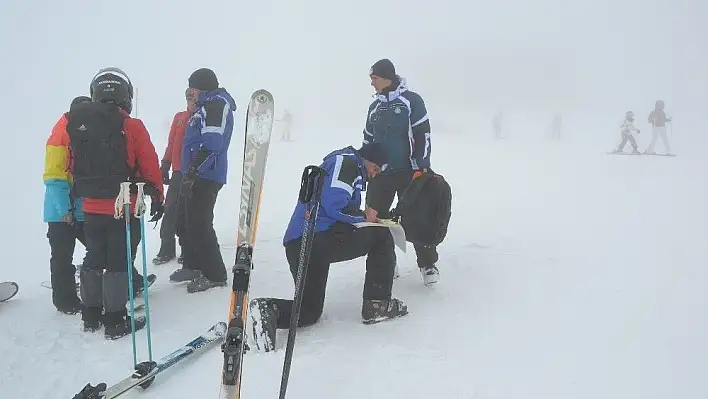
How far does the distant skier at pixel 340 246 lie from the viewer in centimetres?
362

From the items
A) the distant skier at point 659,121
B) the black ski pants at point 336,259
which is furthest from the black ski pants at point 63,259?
the distant skier at point 659,121

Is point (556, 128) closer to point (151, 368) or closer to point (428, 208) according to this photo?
point (428, 208)

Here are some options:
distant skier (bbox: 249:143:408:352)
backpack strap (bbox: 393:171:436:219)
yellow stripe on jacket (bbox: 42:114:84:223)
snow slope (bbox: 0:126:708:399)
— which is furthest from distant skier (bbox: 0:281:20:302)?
backpack strap (bbox: 393:171:436:219)

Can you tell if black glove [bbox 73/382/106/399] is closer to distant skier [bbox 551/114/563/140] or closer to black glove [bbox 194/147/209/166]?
black glove [bbox 194/147/209/166]

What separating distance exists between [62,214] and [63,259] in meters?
0.41

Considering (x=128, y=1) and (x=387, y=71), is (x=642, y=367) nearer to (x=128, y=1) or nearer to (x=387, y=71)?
(x=387, y=71)

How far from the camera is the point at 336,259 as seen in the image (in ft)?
12.3

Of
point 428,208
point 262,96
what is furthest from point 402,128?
point 262,96

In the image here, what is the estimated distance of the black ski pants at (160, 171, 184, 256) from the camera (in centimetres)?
544

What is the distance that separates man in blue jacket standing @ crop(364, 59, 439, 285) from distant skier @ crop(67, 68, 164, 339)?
79.0 inches

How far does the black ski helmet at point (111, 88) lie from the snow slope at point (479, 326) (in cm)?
179

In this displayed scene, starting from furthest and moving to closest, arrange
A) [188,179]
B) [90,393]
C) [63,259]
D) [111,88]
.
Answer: [188,179]
[63,259]
[111,88]
[90,393]

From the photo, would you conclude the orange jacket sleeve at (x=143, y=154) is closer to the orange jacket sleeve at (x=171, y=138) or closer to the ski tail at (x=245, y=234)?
the ski tail at (x=245, y=234)

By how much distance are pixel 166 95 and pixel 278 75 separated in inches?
1270
